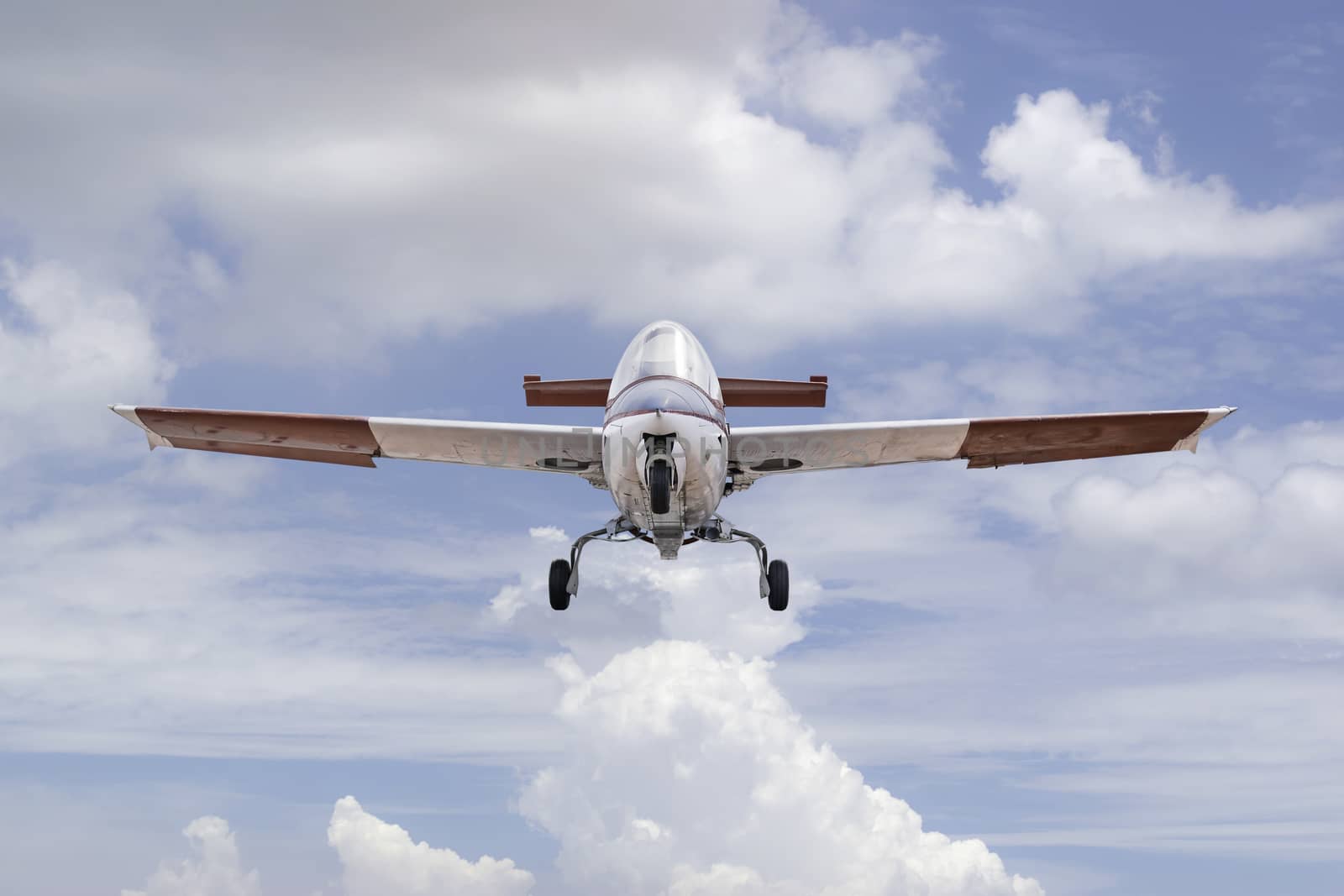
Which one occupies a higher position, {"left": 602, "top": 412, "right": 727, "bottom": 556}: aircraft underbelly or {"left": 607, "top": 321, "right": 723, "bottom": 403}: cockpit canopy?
{"left": 607, "top": 321, "right": 723, "bottom": 403}: cockpit canopy

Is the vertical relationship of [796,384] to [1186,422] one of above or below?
above

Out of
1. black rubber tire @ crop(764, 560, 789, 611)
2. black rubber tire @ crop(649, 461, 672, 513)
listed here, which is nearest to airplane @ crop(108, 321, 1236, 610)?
black rubber tire @ crop(764, 560, 789, 611)

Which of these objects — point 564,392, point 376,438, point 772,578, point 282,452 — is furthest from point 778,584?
point 282,452

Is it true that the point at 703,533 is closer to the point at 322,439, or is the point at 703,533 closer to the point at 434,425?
the point at 434,425

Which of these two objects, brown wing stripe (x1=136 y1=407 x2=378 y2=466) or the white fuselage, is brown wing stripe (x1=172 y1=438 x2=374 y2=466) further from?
the white fuselage

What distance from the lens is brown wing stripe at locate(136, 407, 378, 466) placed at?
23.0 metres

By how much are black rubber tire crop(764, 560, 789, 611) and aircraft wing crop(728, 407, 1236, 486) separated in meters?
1.76

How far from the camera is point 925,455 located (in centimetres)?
2398

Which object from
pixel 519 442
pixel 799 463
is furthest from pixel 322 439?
pixel 799 463

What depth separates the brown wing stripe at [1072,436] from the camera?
23.0m

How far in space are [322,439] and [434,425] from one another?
2.46 meters

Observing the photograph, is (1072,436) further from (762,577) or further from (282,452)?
(282,452)

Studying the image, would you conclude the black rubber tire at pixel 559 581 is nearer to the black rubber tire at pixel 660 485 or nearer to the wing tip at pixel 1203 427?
the black rubber tire at pixel 660 485

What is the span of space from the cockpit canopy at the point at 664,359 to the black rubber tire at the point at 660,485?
4.92 ft
